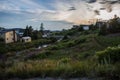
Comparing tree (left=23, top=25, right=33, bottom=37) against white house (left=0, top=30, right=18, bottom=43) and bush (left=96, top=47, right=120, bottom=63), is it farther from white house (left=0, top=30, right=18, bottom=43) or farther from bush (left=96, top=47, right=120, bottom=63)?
bush (left=96, top=47, right=120, bottom=63)

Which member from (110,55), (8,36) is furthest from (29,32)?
(110,55)

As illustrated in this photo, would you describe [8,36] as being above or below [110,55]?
below

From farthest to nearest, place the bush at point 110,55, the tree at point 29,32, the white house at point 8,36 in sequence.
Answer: the tree at point 29,32
the white house at point 8,36
the bush at point 110,55

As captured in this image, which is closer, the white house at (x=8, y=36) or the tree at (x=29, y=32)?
the white house at (x=8, y=36)

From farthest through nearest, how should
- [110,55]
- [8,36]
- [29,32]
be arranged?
[29,32] < [8,36] < [110,55]

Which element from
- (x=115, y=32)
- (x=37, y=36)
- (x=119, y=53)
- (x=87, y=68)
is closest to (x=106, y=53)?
(x=119, y=53)

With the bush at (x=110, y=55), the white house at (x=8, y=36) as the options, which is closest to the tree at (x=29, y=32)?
the white house at (x=8, y=36)

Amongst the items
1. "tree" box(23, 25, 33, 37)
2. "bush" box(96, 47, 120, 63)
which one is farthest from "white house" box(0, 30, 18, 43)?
"bush" box(96, 47, 120, 63)

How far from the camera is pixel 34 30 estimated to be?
11781 cm

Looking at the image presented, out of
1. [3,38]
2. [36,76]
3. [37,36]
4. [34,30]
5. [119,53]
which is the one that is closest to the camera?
[36,76]

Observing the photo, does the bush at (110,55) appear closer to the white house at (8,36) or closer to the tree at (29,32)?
the white house at (8,36)

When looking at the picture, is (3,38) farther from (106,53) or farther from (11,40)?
(106,53)

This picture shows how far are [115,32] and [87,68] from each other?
5246 centimetres

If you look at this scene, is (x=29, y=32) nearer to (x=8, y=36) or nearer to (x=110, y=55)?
(x=8, y=36)
